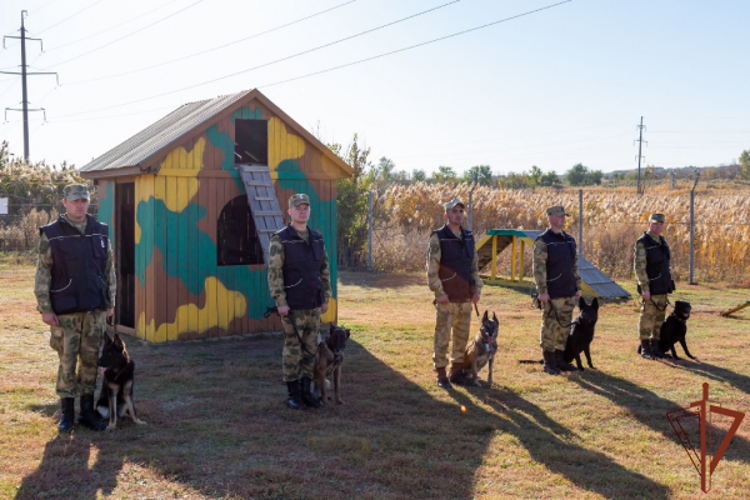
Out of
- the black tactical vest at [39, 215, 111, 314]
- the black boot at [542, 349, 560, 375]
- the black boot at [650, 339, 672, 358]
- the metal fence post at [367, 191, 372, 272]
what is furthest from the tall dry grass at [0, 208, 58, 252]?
the black boot at [650, 339, 672, 358]

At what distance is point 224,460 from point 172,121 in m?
8.57

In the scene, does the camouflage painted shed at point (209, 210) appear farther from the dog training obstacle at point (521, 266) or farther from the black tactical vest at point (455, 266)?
the dog training obstacle at point (521, 266)

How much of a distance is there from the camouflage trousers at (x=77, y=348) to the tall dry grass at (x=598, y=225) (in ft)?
50.5

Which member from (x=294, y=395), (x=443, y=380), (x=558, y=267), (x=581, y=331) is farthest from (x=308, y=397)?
(x=581, y=331)

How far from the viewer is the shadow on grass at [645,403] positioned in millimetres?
6160

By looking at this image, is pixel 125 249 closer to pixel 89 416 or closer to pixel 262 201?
pixel 262 201

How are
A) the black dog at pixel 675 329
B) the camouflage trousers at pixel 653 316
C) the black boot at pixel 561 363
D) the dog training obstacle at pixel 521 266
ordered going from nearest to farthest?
the black boot at pixel 561 363, the black dog at pixel 675 329, the camouflage trousers at pixel 653 316, the dog training obstacle at pixel 521 266

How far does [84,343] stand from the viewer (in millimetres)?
6406

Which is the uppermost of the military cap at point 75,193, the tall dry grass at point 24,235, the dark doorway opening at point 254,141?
the dark doorway opening at point 254,141

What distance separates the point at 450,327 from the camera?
26.9ft

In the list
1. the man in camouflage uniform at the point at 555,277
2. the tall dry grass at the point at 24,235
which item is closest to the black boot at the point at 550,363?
the man in camouflage uniform at the point at 555,277

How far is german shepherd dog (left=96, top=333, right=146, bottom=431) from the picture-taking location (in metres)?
6.16

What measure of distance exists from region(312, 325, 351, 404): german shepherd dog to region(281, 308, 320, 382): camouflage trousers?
0.08m

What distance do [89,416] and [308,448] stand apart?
6.68 feet
